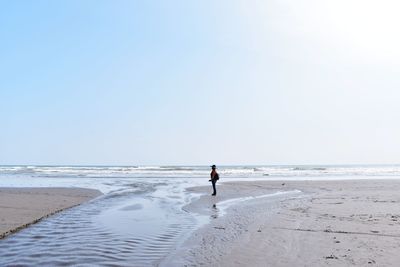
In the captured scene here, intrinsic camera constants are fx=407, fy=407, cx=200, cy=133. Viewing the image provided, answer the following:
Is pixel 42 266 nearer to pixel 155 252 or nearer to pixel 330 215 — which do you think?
pixel 155 252

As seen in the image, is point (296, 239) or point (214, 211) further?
point (214, 211)

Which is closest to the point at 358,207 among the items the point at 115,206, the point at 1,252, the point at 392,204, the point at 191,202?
the point at 392,204

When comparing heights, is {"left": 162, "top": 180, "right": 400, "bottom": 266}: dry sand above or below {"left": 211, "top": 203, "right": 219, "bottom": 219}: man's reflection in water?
above

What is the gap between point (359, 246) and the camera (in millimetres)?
9680

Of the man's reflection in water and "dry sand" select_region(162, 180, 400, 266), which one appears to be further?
the man's reflection in water

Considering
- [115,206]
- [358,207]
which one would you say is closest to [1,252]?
[115,206]

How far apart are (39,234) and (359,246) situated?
857 centimetres

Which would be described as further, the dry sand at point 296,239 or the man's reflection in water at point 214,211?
the man's reflection in water at point 214,211

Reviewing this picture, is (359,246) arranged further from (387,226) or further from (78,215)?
(78,215)

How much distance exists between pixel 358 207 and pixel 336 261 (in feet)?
34.0

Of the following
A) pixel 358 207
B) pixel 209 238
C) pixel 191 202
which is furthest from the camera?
pixel 191 202

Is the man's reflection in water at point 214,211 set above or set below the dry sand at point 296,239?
below

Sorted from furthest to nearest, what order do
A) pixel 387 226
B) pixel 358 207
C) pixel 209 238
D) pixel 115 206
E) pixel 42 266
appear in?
pixel 115 206, pixel 358 207, pixel 387 226, pixel 209 238, pixel 42 266

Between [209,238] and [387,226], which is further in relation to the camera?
[387,226]
